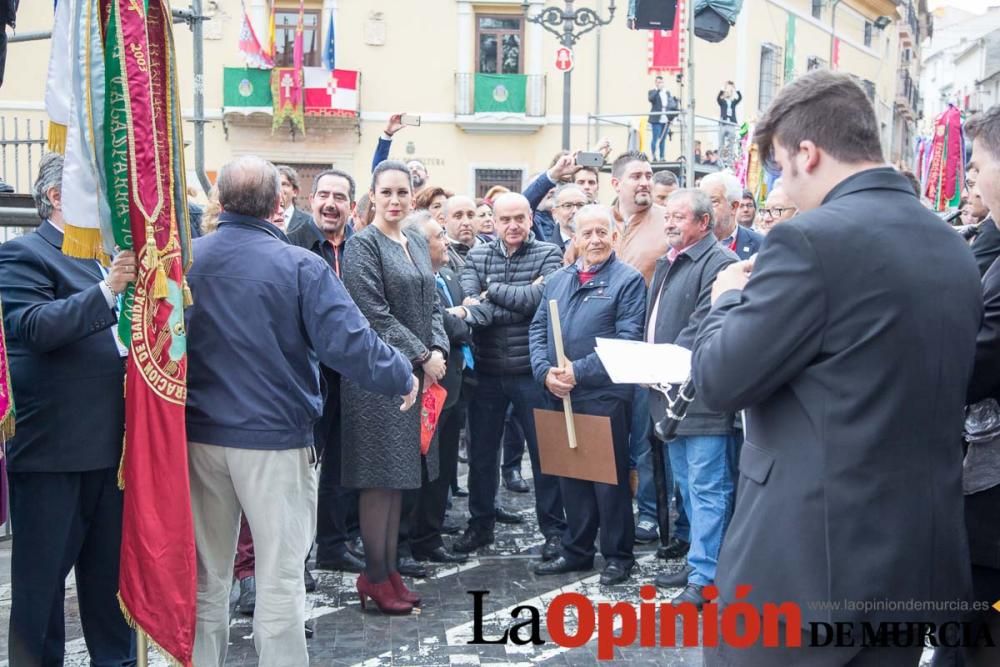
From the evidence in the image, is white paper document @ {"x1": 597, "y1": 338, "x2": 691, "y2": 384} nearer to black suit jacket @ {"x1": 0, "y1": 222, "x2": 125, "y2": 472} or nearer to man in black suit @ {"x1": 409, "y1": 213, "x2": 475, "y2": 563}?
man in black suit @ {"x1": 409, "y1": 213, "x2": 475, "y2": 563}

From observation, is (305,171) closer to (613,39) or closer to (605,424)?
(613,39)

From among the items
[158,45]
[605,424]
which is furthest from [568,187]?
[158,45]

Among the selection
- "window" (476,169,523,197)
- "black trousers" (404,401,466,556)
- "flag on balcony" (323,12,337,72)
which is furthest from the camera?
"window" (476,169,523,197)

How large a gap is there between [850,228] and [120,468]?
266 cm

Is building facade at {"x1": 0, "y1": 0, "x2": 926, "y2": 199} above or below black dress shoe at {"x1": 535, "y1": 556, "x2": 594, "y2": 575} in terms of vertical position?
above

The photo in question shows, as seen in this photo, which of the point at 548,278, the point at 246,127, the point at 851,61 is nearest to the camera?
the point at 548,278

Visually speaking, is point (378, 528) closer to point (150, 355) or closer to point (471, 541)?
point (471, 541)

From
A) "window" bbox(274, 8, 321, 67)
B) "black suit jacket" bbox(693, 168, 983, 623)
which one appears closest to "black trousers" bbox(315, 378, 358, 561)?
"black suit jacket" bbox(693, 168, 983, 623)

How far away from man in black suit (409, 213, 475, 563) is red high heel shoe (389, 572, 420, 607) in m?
0.74

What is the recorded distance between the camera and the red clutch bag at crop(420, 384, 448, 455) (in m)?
5.40

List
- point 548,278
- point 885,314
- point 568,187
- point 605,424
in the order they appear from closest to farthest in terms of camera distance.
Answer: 1. point 885,314
2. point 605,424
3. point 548,278
4. point 568,187

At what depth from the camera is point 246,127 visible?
25.3 m

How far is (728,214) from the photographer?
6504 millimetres

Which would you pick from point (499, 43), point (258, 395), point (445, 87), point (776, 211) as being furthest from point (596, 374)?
point (499, 43)
